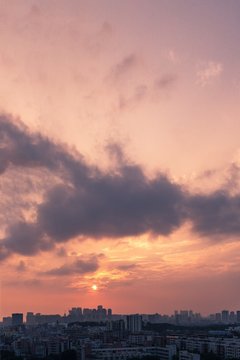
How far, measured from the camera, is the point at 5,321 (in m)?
74.4

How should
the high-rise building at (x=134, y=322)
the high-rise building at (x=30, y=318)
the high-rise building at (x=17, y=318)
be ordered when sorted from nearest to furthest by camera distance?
the high-rise building at (x=134, y=322), the high-rise building at (x=17, y=318), the high-rise building at (x=30, y=318)

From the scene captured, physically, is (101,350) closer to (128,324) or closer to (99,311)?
(128,324)

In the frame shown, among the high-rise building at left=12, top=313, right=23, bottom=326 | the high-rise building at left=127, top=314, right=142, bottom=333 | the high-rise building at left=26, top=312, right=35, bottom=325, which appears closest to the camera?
the high-rise building at left=127, top=314, right=142, bottom=333

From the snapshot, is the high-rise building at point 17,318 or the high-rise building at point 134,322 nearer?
the high-rise building at point 134,322

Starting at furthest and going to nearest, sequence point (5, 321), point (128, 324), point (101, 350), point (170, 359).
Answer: point (5, 321), point (128, 324), point (101, 350), point (170, 359)

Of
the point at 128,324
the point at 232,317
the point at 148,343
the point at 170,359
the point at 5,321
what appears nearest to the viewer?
the point at 170,359

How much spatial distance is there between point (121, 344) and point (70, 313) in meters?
48.8

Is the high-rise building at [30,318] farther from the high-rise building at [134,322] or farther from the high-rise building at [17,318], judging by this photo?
the high-rise building at [134,322]

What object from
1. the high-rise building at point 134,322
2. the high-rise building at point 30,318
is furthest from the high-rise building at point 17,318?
the high-rise building at point 134,322

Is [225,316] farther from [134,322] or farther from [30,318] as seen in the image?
[134,322]

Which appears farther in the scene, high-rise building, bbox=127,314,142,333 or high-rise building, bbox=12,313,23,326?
high-rise building, bbox=12,313,23,326

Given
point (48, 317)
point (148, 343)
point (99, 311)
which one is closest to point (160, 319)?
point (99, 311)

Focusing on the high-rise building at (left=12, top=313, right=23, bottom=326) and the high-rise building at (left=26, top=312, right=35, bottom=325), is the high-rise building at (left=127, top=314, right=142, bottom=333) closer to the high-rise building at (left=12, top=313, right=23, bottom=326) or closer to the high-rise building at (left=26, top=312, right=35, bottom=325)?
the high-rise building at (left=12, top=313, right=23, bottom=326)

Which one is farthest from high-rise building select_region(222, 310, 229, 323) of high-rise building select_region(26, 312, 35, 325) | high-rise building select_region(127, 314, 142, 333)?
high-rise building select_region(127, 314, 142, 333)
